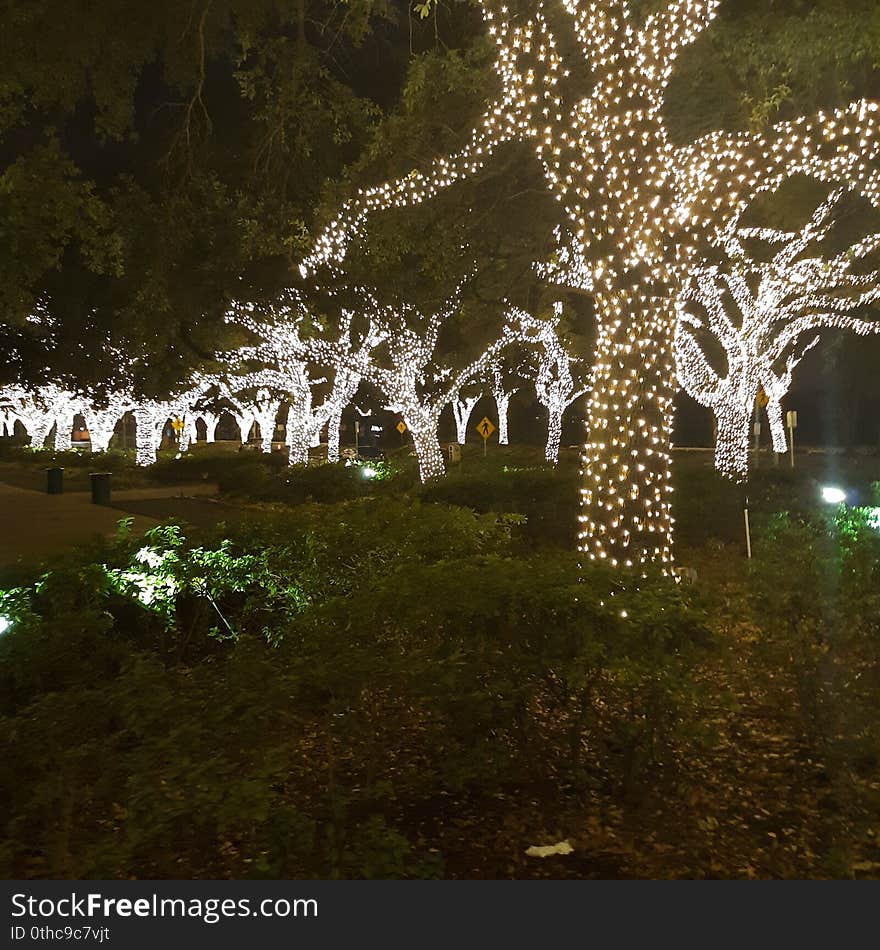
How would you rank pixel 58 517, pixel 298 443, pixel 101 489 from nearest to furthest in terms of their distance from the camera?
pixel 58 517 → pixel 101 489 → pixel 298 443

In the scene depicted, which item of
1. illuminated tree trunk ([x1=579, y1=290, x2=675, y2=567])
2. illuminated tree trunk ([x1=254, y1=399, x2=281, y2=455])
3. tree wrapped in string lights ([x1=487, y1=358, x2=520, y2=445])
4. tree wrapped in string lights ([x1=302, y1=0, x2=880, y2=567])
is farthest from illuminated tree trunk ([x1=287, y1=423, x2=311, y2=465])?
illuminated tree trunk ([x1=579, y1=290, x2=675, y2=567])

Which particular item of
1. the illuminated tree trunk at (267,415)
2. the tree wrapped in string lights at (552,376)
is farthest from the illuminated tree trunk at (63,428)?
the tree wrapped in string lights at (552,376)

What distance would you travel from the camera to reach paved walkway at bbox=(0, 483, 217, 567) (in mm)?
13547

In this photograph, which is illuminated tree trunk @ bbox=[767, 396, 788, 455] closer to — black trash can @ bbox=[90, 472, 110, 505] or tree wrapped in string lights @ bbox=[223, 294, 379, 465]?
tree wrapped in string lights @ bbox=[223, 294, 379, 465]

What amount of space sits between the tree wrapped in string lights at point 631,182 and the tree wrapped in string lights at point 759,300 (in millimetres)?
7885

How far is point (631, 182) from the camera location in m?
8.44

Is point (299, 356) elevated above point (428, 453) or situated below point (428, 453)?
above

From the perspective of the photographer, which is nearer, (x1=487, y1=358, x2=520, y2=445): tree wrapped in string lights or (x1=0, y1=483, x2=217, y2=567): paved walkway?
(x1=0, y1=483, x2=217, y2=567): paved walkway

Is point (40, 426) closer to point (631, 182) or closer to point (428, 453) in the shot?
point (428, 453)

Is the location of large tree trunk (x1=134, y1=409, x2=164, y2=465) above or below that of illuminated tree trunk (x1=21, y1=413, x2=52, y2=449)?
below

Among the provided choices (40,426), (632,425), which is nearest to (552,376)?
(632,425)

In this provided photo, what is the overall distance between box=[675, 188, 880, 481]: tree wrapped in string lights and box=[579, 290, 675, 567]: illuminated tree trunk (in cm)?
873

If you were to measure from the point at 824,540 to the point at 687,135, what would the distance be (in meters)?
6.05

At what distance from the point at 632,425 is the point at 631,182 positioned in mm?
2179
